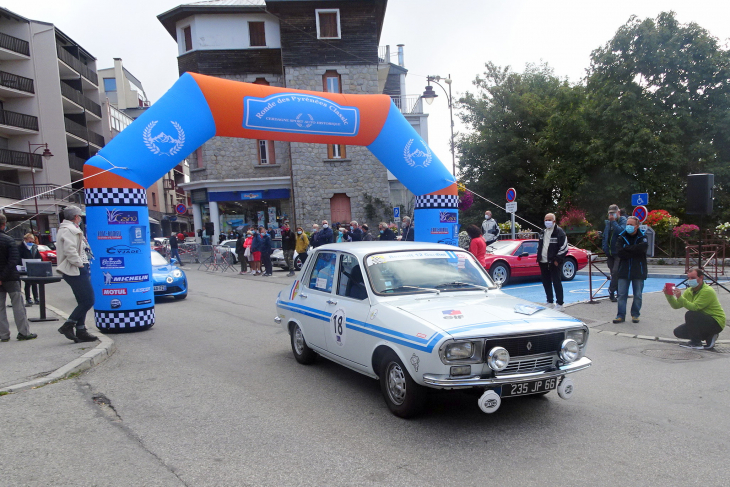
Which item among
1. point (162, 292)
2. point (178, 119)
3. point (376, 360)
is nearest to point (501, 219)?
point (162, 292)

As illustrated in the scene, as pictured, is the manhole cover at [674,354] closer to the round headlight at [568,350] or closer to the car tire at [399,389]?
the round headlight at [568,350]

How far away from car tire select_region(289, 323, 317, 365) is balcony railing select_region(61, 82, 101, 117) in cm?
4563

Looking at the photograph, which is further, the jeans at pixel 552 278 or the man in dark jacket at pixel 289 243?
the man in dark jacket at pixel 289 243

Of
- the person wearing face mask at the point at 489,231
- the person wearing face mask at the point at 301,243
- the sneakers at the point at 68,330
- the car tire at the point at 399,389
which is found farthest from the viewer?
the person wearing face mask at the point at 301,243

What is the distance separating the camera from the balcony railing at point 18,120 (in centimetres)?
3736

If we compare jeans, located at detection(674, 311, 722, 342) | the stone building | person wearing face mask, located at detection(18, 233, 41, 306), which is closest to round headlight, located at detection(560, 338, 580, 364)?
jeans, located at detection(674, 311, 722, 342)

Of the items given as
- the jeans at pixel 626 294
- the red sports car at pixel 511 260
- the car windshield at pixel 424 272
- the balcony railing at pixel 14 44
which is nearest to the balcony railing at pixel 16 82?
the balcony railing at pixel 14 44


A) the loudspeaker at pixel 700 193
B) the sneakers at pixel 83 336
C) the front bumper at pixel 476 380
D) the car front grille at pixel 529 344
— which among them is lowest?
the sneakers at pixel 83 336

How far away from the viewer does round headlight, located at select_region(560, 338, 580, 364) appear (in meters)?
4.59

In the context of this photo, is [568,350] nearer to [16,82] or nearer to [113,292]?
[113,292]

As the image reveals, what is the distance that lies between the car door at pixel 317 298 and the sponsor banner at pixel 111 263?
12.5ft

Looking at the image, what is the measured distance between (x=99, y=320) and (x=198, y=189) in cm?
2370

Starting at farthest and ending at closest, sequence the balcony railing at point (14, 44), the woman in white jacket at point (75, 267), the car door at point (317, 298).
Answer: the balcony railing at point (14, 44)
the woman in white jacket at point (75, 267)
the car door at point (317, 298)

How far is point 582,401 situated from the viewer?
5.22 meters
